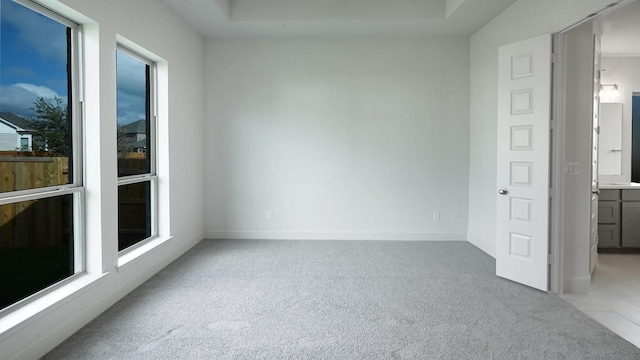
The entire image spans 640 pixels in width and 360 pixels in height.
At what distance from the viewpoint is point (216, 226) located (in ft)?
18.5

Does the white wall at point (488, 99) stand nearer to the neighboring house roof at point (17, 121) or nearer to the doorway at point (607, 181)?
the doorway at point (607, 181)

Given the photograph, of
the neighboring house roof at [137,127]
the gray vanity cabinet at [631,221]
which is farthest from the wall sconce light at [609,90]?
the neighboring house roof at [137,127]

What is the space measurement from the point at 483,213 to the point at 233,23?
4082 mm

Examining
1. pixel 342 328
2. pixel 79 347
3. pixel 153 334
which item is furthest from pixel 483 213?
pixel 79 347

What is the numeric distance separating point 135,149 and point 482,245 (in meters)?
4.36

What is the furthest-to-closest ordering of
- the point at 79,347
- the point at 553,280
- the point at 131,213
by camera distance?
the point at 131,213
the point at 553,280
the point at 79,347

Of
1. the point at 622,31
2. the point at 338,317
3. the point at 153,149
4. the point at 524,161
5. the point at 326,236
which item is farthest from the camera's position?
the point at 326,236

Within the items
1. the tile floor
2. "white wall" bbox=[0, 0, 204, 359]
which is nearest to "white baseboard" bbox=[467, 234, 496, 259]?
the tile floor

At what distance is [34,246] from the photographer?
8.54ft

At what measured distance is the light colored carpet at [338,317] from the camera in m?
2.43

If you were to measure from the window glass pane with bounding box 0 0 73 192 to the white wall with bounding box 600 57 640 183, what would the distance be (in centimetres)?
655

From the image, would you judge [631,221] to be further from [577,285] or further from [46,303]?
[46,303]

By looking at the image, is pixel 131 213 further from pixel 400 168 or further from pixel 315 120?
pixel 400 168

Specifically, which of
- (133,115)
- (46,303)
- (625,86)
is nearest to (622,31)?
(625,86)
